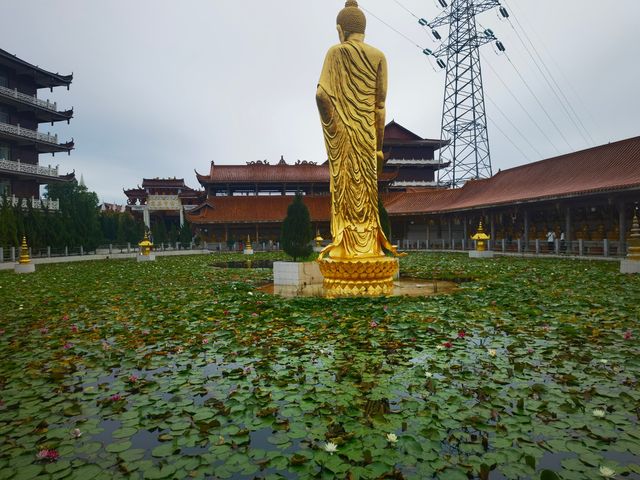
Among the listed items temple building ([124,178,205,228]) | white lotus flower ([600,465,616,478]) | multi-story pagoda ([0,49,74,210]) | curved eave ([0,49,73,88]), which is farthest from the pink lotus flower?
temple building ([124,178,205,228])

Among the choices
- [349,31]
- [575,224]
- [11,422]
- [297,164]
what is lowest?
[11,422]

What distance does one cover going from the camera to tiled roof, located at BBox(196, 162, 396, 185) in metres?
34.6

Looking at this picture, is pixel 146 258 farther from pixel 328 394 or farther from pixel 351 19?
pixel 328 394

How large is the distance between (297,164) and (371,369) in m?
35.3

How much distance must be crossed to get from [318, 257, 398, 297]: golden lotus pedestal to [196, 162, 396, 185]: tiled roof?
2754cm

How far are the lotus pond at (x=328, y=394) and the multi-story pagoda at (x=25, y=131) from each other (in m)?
24.7

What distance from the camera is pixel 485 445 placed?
2203 mm

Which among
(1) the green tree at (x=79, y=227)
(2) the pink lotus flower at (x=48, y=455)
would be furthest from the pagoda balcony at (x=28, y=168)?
(2) the pink lotus flower at (x=48, y=455)

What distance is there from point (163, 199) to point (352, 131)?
126 ft

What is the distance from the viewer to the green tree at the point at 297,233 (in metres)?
12.7

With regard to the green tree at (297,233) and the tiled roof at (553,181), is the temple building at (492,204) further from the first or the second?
the green tree at (297,233)

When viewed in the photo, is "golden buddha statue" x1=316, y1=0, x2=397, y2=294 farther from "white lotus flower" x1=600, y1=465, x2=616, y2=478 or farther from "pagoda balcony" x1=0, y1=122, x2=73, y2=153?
"pagoda balcony" x1=0, y1=122, x2=73, y2=153

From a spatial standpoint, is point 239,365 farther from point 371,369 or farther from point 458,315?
point 458,315

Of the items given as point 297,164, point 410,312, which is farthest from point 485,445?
point 297,164
